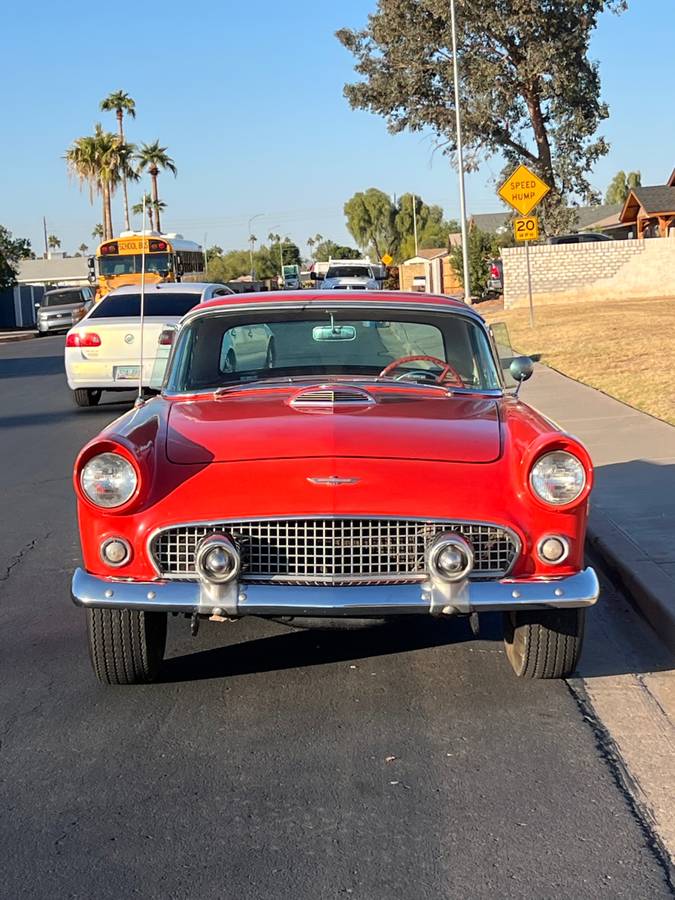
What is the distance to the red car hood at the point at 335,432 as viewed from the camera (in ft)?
14.9

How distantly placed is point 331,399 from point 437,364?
974 mm

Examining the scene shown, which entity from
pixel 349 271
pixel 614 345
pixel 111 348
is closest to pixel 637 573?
pixel 111 348

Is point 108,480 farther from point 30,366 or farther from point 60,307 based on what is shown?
point 60,307

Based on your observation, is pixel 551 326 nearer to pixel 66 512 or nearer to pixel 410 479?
pixel 66 512

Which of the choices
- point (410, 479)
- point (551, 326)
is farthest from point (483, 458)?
point (551, 326)

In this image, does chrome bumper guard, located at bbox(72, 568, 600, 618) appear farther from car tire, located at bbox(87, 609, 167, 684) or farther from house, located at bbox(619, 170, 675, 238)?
house, located at bbox(619, 170, 675, 238)

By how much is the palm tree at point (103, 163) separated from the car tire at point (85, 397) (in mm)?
47462

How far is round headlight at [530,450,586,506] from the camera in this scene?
4.45m

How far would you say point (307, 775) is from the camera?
13.3 feet

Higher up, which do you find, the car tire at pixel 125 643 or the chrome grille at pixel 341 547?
the chrome grille at pixel 341 547

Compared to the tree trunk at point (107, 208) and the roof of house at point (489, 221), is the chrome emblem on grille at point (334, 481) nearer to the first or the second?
the tree trunk at point (107, 208)

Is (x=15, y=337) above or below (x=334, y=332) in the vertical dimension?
below

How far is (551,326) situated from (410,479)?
21.4 meters

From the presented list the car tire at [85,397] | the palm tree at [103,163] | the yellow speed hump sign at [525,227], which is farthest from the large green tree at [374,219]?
the car tire at [85,397]
